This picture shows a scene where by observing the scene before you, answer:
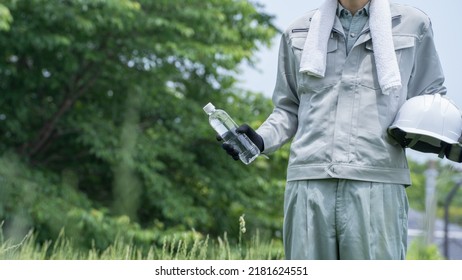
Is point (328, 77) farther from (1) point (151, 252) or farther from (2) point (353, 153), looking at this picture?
(1) point (151, 252)

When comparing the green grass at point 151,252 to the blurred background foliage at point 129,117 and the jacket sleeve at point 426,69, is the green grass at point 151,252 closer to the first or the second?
the jacket sleeve at point 426,69

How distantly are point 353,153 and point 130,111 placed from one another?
9.11 metres

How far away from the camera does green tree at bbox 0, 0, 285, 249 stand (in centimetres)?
1049

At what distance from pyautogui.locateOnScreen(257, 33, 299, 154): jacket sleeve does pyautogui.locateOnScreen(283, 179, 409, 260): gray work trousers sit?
230 mm

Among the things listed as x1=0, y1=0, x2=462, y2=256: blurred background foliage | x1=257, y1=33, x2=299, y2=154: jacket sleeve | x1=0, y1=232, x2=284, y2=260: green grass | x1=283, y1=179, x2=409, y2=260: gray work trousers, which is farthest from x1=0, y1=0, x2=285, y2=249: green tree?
x1=283, y1=179, x2=409, y2=260: gray work trousers

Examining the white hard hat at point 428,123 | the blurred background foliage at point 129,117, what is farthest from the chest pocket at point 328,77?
the blurred background foliage at point 129,117

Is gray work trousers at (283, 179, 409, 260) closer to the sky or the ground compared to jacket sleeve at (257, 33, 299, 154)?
closer to the ground

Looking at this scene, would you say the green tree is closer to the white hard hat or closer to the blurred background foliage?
the blurred background foliage

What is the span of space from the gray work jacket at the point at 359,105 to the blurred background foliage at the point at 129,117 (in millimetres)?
7236

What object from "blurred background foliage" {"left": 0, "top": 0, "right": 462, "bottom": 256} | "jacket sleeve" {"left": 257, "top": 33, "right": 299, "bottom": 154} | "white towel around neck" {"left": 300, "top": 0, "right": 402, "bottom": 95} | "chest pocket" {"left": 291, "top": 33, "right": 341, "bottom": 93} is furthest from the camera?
"blurred background foliage" {"left": 0, "top": 0, "right": 462, "bottom": 256}

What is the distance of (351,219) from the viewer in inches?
106

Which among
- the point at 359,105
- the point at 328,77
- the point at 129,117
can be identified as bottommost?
the point at 359,105

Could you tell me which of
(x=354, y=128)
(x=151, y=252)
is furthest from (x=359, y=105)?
(x=151, y=252)

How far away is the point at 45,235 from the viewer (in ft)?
34.7
